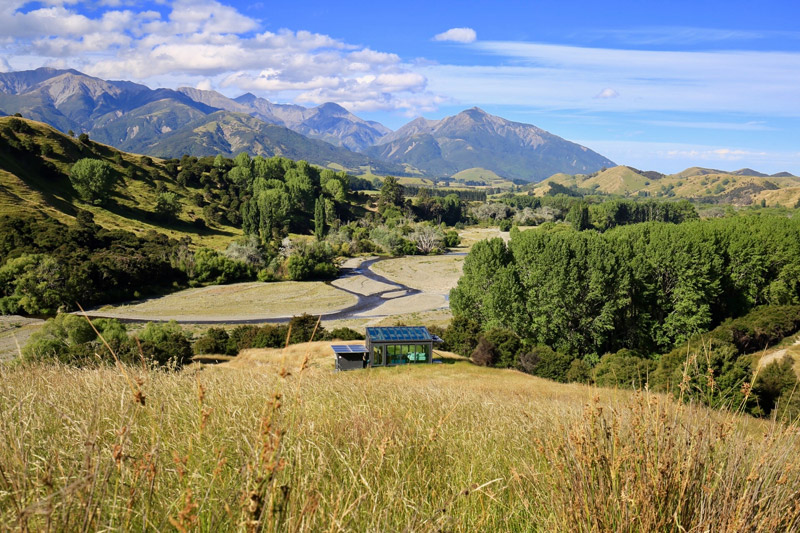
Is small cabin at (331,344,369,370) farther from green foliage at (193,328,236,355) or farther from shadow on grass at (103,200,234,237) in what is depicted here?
shadow on grass at (103,200,234,237)

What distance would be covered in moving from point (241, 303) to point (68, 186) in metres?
50.0

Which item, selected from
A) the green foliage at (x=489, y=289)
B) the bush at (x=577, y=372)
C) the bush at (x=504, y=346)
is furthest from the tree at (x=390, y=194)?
the bush at (x=577, y=372)

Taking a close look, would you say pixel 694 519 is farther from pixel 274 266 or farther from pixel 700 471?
pixel 274 266

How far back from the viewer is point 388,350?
31.6 meters

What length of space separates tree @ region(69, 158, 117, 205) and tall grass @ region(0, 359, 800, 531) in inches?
3559

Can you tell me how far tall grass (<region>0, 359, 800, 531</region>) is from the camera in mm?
2340

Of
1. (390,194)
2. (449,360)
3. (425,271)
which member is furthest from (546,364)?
(390,194)

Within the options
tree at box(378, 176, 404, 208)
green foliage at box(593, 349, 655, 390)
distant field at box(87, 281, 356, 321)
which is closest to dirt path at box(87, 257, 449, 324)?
distant field at box(87, 281, 356, 321)

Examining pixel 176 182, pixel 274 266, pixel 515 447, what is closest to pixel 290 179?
pixel 176 182

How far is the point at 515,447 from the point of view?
4.88 metres

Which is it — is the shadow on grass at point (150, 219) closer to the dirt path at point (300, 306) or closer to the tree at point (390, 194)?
the dirt path at point (300, 306)

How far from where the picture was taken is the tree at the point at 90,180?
80.6m

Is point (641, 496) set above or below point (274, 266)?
above

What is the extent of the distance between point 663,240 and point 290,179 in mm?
99912
